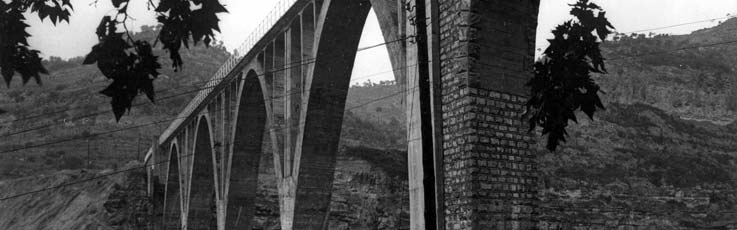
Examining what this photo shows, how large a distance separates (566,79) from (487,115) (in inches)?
192

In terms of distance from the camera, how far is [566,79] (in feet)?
16.7

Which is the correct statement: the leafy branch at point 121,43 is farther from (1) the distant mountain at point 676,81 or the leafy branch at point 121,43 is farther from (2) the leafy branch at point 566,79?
(1) the distant mountain at point 676,81

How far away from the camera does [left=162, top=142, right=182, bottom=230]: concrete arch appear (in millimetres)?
43062

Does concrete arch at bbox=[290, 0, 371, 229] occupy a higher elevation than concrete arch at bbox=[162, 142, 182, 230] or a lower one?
higher

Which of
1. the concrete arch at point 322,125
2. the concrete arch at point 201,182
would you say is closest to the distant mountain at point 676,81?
the concrete arch at point 201,182

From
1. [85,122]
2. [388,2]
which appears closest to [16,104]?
[85,122]

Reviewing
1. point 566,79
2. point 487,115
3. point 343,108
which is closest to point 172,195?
point 343,108

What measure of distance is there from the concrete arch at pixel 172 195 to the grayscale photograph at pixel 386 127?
0.12 meters

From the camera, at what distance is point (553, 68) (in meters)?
5.19

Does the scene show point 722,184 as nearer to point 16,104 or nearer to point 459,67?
point 459,67

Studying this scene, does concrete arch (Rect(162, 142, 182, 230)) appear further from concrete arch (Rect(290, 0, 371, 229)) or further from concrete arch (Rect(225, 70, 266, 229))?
concrete arch (Rect(290, 0, 371, 229))

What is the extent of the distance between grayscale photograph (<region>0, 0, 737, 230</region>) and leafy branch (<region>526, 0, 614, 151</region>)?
14mm

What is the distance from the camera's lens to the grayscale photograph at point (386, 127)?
Answer: 5.21 meters

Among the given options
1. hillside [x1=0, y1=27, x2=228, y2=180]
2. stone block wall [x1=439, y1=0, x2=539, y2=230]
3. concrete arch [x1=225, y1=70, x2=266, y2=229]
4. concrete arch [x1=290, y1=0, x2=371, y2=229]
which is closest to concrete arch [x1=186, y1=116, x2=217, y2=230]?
concrete arch [x1=225, y1=70, x2=266, y2=229]
